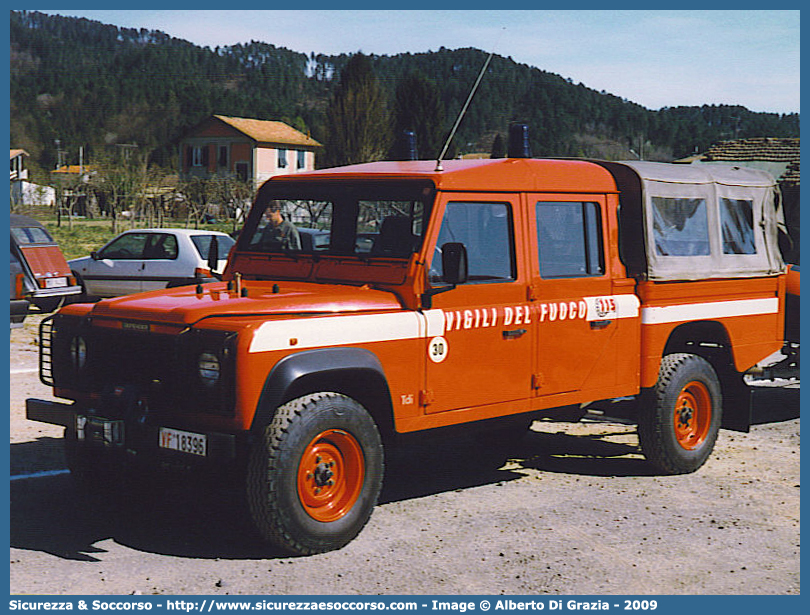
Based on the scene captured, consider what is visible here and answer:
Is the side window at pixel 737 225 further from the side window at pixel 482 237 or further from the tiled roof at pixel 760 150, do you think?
the tiled roof at pixel 760 150

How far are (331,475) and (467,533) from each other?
981 mm

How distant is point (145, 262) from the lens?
20.1m

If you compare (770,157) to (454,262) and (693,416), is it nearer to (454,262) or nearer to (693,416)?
(693,416)

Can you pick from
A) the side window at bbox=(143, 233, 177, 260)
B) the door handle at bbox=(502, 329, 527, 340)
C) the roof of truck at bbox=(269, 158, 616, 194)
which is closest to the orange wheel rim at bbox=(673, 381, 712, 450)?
the roof of truck at bbox=(269, 158, 616, 194)

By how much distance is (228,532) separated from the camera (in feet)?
21.1

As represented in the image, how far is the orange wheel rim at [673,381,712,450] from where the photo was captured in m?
8.35

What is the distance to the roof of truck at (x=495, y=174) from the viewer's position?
271 inches

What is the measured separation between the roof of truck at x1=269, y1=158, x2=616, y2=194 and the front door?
10 cm

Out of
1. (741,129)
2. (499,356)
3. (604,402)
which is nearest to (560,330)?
(499,356)

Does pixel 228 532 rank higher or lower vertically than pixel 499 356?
lower

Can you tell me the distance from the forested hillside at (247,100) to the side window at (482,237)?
58.5 meters

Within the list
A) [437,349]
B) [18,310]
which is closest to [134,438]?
[437,349]

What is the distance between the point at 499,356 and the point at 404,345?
2.74 feet
